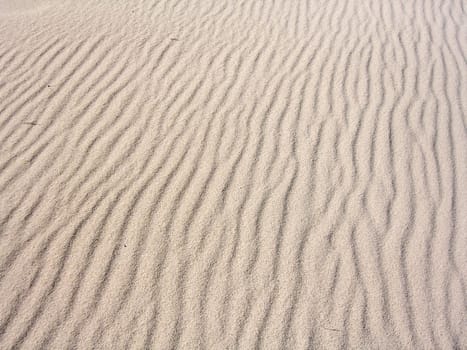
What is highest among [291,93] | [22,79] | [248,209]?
[291,93]

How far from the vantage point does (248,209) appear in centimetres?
307

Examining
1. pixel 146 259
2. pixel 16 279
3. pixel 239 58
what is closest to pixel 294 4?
pixel 239 58

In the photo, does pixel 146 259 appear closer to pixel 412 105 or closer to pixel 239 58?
pixel 239 58

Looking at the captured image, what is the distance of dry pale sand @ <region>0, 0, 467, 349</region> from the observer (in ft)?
8.22

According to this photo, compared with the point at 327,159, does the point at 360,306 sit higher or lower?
lower

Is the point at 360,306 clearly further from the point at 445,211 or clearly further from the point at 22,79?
the point at 22,79

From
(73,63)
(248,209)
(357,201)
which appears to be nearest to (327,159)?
(357,201)

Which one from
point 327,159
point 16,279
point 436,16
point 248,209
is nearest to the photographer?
point 16,279

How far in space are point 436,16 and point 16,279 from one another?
5.81 metres

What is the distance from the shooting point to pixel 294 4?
224 inches

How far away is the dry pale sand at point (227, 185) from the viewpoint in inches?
98.7

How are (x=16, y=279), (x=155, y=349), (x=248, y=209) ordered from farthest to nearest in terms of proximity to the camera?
1. (x=248, y=209)
2. (x=16, y=279)
3. (x=155, y=349)

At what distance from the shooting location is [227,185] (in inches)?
127

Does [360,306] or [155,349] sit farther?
[360,306]
